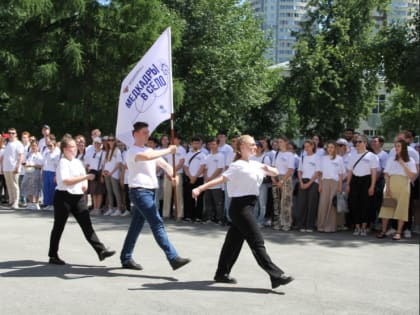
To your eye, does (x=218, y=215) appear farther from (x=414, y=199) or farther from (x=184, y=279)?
(x=184, y=279)

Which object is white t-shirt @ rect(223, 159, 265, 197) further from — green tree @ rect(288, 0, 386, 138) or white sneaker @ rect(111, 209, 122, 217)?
green tree @ rect(288, 0, 386, 138)

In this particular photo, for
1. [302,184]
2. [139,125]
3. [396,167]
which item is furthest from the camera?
[302,184]

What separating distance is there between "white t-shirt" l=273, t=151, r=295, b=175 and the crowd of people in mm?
21

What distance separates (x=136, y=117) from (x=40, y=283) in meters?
2.76

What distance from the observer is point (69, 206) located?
25.8ft

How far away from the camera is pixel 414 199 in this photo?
1153cm

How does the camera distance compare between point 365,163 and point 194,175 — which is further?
point 194,175

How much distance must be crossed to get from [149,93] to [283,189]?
4632 millimetres

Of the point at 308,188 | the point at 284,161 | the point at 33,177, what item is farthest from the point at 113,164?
the point at 308,188

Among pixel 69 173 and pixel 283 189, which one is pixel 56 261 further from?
pixel 283 189

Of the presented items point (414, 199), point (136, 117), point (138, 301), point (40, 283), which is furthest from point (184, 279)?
point (414, 199)

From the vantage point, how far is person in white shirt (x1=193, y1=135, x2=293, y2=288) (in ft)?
21.5

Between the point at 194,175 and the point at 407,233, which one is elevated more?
the point at 194,175

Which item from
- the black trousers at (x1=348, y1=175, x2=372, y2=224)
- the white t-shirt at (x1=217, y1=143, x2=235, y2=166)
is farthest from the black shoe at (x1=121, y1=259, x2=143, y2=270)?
the white t-shirt at (x1=217, y1=143, x2=235, y2=166)
